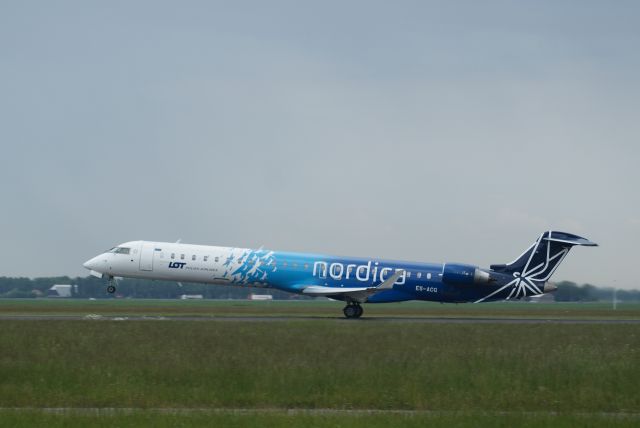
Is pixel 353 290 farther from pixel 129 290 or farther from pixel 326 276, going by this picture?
pixel 129 290

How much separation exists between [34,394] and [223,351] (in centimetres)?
798

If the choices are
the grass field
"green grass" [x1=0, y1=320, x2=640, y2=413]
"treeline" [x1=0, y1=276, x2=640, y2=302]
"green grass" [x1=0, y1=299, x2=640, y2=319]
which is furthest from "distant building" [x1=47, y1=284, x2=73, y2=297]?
the grass field

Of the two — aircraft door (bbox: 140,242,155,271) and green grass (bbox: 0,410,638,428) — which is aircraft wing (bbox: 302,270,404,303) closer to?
aircraft door (bbox: 140,242,155,271)

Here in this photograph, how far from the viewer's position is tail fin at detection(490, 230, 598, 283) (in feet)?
160

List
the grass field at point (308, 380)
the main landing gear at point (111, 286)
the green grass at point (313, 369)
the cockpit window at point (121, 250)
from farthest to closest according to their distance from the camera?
the main landing gear at point (111, 286)
the cockpit window at point (121, 250)
the green grass at point (313, 369)
the grass field at point (308, 380)

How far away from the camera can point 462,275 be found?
4681cm

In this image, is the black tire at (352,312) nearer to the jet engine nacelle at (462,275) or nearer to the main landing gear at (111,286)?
the jet engine nacelle at (462,275)

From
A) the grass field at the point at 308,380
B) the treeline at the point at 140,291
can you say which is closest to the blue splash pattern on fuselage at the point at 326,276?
the grass field at the point at 308,380

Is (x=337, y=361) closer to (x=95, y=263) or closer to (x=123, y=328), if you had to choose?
(x=123, y=328)

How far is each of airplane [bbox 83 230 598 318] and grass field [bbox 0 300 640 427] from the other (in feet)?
45.7

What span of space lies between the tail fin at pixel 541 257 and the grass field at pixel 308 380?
53.3 feet

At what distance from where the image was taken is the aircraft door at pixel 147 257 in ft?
154

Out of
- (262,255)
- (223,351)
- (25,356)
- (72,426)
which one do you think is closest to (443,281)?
(262,255)

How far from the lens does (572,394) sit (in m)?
19.6
